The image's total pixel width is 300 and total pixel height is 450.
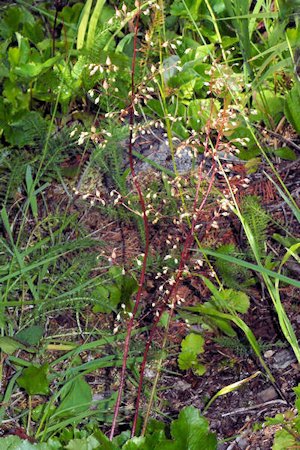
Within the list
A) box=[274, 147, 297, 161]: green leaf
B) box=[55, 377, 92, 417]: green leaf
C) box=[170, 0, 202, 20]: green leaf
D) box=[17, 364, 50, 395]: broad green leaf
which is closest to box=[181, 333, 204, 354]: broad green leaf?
box=[55, 377, 92, 417]: green leaf

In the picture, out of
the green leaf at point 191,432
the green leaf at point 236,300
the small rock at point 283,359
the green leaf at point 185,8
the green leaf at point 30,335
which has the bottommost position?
the small rock at point 283,359

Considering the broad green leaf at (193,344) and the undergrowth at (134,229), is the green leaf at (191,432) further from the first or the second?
the broad green leaf at (193,344)

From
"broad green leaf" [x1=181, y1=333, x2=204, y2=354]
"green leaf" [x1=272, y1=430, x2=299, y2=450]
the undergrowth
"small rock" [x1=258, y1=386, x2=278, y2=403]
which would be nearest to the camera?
"green leaf" [x1=272, y1=430, x2=299, y2=450]

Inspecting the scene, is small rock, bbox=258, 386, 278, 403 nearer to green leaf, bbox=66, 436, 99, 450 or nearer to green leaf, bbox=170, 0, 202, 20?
green leaf, bbox=66, 436, 99, 450

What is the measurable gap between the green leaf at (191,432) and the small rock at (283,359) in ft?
1.61

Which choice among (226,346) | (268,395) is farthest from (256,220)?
(268,395)

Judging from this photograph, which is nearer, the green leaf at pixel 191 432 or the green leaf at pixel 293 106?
the green leaf at pixel 191 432

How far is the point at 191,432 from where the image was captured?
175 cm

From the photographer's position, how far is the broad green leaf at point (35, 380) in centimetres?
208

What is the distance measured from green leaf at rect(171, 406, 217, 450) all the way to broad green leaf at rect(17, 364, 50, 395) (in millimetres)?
463

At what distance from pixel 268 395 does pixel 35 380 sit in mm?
620

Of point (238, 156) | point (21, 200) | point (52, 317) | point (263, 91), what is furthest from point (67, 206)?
point (263, 91)

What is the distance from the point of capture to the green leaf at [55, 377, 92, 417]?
82.2 inches

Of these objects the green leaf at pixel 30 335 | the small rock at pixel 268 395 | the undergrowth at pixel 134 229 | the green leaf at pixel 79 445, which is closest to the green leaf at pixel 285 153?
the undergrowth at pixel 134 229
